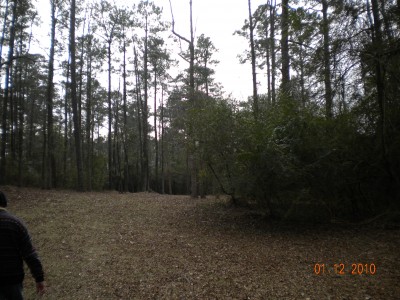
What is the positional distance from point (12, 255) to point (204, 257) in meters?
4.24

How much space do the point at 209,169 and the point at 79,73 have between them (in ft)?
59.7

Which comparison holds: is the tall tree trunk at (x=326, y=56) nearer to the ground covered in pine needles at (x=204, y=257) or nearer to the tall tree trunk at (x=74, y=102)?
the ground covered in pine needles at (x=204, y=257)

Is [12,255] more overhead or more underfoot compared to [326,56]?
more underfoot

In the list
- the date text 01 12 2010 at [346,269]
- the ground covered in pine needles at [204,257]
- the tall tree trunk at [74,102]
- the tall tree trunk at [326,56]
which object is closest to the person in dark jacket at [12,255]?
the ground covered in pine needles at [204,257]

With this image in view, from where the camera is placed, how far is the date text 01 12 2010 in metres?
4.93

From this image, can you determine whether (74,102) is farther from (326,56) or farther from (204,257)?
(326,56)

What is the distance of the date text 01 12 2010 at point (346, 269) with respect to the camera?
4.93m

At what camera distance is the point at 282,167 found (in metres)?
7.00

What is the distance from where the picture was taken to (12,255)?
107 inches

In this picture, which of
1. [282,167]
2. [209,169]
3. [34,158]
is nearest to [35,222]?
[209,169]

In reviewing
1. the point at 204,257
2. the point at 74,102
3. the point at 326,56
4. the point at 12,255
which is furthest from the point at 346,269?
the point at 74,102

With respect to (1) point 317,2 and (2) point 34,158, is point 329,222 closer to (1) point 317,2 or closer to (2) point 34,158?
(1) point 317,2

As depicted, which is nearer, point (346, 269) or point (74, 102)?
point (346, 269)

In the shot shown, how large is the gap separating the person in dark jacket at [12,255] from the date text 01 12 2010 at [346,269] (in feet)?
15.7
